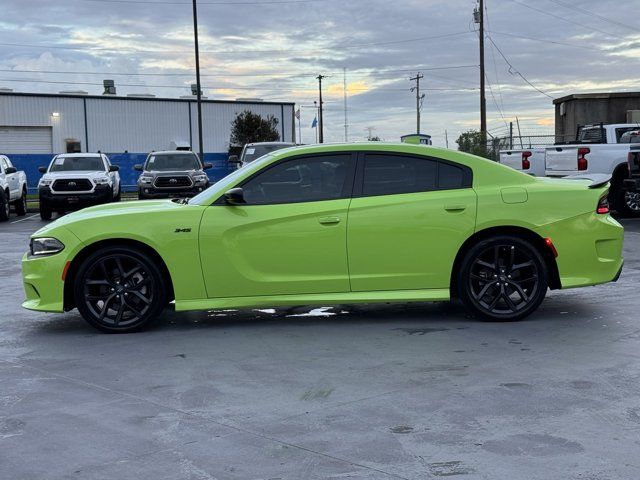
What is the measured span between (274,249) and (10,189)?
1794cm

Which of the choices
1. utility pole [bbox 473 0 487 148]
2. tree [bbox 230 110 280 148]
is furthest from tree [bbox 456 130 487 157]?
tree [bbox 230 110 280 148]

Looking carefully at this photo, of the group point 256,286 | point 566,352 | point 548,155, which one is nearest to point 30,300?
point 256,286

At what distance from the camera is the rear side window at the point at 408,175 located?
696cm

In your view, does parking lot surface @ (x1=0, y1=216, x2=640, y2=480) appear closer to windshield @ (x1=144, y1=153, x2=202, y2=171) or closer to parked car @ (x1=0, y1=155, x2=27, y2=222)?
parked car @ (x1=0, y1=155, x2=27, y2=222)

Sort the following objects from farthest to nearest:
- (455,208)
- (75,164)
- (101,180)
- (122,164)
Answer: (122,164)
(75,164)
(101,180)
(455,208)

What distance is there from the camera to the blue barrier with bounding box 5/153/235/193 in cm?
4109

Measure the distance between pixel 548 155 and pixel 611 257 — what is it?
33.3 feet

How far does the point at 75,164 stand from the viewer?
74.6 feet

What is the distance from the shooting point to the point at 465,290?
690 centimetres

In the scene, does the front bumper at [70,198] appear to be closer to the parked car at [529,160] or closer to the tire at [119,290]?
the parked car at [529,160]

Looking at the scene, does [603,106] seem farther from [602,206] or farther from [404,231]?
[404,231]

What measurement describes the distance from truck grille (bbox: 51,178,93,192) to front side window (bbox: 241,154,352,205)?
15676 millimetres

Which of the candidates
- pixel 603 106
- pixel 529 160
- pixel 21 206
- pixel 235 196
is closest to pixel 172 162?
pixel 21 206

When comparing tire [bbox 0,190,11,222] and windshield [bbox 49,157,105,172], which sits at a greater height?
windshield [bbox 49,157,105,172]
